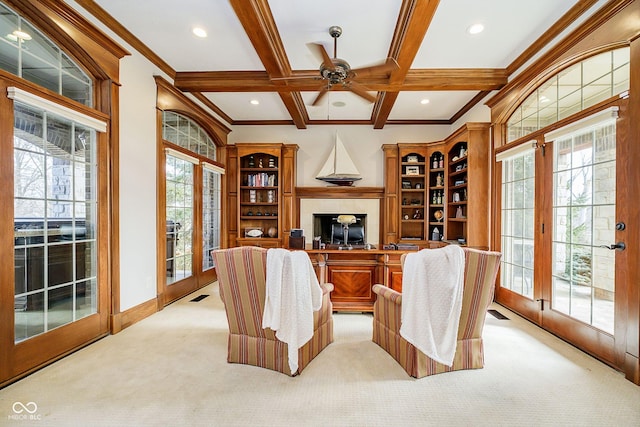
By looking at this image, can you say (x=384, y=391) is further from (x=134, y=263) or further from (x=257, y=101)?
(x=257, y=101)

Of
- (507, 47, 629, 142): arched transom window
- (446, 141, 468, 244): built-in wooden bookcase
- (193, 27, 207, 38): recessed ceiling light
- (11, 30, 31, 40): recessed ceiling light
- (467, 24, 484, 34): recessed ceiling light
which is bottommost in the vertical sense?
(446, 141, 468, 244): built-in wooden bookcase

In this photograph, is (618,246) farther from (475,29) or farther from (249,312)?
(249,312)

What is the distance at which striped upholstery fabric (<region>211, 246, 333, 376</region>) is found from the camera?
2.01 m

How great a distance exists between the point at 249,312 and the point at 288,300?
1.21ft

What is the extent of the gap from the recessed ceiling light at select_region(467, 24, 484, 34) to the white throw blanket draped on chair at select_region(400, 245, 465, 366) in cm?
226

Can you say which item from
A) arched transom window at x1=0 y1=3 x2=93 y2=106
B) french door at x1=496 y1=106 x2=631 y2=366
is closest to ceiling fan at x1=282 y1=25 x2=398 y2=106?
french door at x1=496 y1=106 x2=631 y2=366

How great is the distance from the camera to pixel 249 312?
2127 mm

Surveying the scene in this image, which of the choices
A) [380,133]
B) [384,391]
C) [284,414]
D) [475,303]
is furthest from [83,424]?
[380,133]

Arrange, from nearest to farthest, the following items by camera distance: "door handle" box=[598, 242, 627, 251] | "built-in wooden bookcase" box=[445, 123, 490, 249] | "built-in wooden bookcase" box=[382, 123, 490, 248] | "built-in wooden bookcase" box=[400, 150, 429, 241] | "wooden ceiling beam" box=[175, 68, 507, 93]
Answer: "door handle" box=[598, 242, 627, 251]
"wooden ceiling beam" box=[175, 68, 507, 93]
"built-in wooden bookcase" box=[445, 123, 490, 249]
"built-in wooden bookcase" box=[382, 123, 490, 248]
"built-in wooden bookcase" box=[400, 150, 429, 241]

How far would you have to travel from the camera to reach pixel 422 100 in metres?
4.55

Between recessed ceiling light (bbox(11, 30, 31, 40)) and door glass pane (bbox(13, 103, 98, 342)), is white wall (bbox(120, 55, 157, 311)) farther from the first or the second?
recessed ceiling light (bbox(11, 30, 31, 40))

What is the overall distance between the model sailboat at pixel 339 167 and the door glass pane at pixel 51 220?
3.47m

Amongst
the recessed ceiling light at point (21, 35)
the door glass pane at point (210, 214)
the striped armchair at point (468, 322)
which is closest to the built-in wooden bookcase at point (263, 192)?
the door glass pane at point (210, 214)

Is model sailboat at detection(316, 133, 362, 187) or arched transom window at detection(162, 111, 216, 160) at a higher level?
arched transom window at detection(162, 111, 216, 160)
